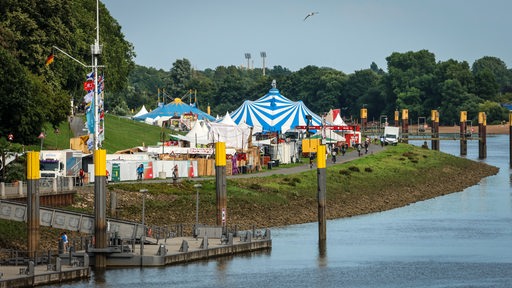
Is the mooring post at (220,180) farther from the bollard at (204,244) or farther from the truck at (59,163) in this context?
the truck at (59,163)

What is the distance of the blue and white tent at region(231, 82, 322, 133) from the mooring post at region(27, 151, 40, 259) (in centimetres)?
8711

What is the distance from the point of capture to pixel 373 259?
306 ft

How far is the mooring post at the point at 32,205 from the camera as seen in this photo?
260 feet

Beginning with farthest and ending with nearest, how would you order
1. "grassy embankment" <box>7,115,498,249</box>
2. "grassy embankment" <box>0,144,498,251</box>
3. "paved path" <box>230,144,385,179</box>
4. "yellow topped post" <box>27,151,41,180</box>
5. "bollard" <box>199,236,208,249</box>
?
1. "paved path" <box>230,144,385,179</box>
2. "grassy embankment" <box>0,144,498,251</box>
3. "grassy embankment" <box>7,115,498,249</box>
4. "bollard" <box>199,236,208,249</box>
5. "yellow topped post" <box>27,151,41,180</box>

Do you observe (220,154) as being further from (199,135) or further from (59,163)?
(199,135)

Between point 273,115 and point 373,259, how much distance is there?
78.2 meters

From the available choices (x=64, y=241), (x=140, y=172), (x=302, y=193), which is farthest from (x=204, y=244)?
(x=302, y=193)

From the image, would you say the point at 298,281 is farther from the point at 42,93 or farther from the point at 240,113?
the point at 240,113

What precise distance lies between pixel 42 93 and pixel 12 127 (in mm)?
10001

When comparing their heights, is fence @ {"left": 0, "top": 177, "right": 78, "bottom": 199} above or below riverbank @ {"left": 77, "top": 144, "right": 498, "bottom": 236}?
above

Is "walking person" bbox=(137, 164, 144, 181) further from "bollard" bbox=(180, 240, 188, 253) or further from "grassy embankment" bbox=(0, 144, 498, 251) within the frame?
"bollard" bbox=(180, 240, 188, 253)

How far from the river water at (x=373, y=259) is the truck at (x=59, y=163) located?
53.7ft

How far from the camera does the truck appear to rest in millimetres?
104438

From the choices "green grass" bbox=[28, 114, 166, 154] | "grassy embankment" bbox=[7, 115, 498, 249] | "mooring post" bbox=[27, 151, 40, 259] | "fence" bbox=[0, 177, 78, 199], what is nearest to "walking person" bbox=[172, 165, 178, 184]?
"grassy embankment" bbox=[7, 115, 498, 249]
